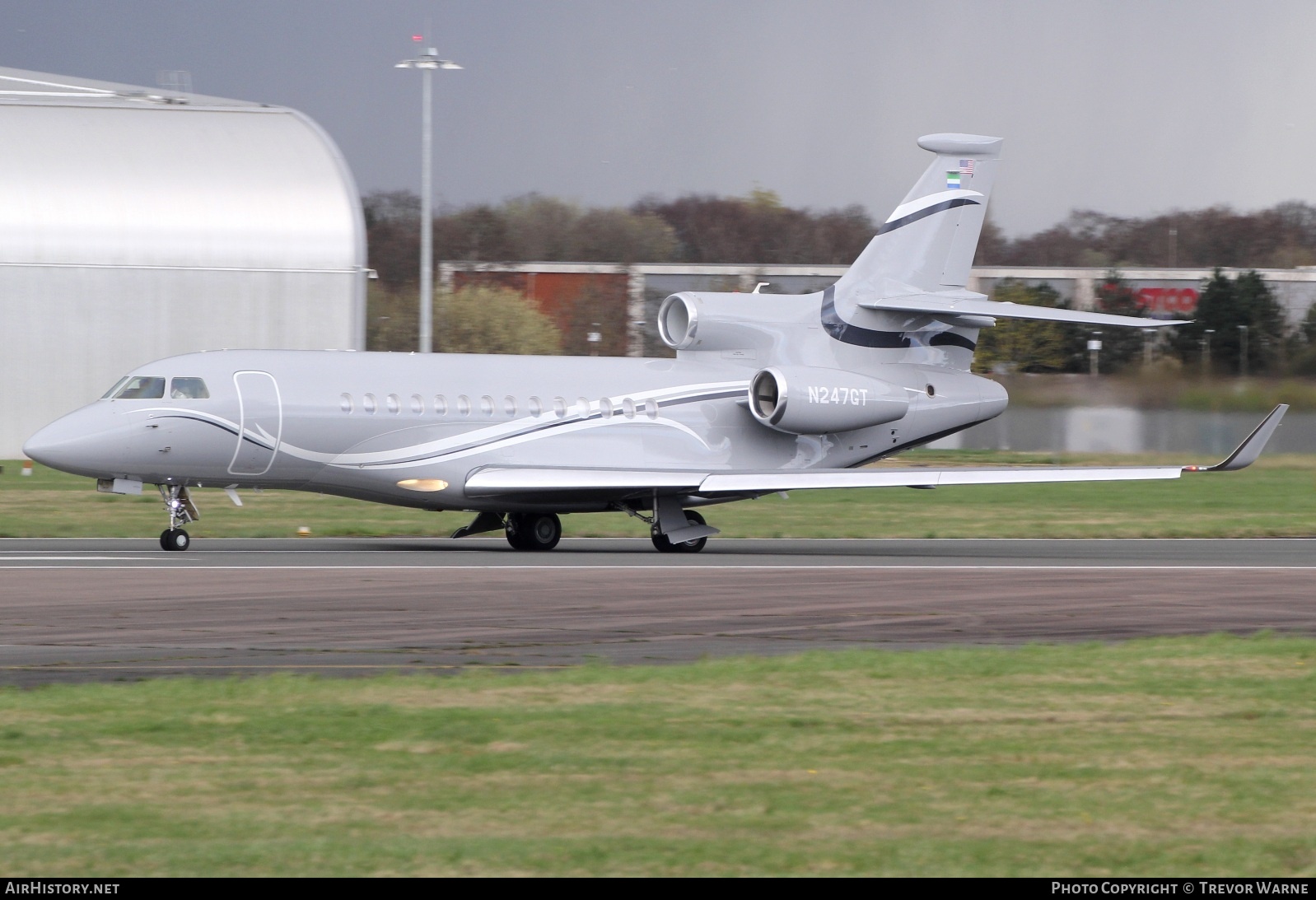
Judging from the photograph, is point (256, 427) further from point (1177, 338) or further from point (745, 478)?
point (1177, 338)

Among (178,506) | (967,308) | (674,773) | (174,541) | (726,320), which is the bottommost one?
(174,541)

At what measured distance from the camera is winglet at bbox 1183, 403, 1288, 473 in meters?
22.3

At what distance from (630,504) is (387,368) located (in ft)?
14.6

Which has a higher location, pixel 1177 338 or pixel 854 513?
pixel 1177 338

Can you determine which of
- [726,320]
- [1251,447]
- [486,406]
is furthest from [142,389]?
[1251,447]

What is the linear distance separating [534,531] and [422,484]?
2.34 m

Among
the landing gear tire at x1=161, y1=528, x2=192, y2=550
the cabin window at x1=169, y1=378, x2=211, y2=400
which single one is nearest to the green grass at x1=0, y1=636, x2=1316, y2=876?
the landing gear tire at x1=161, y1=528, x2=192, y2=550

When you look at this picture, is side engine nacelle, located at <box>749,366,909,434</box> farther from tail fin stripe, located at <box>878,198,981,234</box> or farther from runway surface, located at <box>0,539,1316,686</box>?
tail fin stripe, located at <box>878,198,981,234</box>

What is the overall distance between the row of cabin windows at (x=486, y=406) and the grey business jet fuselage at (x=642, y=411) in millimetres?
28

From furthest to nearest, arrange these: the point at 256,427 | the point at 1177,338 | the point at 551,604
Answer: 1. the point at 1177,338
2. the point at 256,427
3. the point at 551,604

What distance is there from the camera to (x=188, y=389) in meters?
23.1

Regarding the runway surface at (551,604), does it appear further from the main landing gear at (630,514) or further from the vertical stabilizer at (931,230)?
the vertical stabilizer at (931,230)

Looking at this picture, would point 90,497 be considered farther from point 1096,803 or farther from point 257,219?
point 1096,803

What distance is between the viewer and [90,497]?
3322 centimetres
